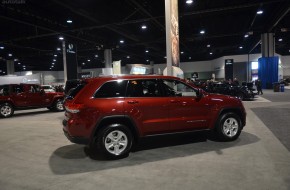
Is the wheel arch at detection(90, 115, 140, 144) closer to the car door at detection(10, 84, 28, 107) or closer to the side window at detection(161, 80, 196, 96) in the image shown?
the side window at detection(161, 80, 196, 96)

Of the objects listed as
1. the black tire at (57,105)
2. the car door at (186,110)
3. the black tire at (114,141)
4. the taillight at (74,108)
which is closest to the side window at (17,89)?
the black tire at (57,105)

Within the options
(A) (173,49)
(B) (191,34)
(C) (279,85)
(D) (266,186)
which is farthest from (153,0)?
(C) (279,85)

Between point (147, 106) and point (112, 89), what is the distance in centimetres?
82

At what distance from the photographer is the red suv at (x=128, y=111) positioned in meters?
5.04

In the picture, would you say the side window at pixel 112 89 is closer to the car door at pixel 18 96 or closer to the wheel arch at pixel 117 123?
the wheel arch at pixel 117 123

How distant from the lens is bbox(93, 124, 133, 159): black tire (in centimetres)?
517

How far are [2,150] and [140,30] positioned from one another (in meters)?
21.5

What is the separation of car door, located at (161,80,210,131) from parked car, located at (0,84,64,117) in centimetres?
1028

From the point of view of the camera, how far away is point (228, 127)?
6422mm

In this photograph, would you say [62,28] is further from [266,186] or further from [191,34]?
[266,186]

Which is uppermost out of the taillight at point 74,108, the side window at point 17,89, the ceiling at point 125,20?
the ceiling at point 125,20

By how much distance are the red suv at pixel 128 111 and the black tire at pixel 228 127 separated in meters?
0.17

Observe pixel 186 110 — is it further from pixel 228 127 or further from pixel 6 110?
pixel 6 110

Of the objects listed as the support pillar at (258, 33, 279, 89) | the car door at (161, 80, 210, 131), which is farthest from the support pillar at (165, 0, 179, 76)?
the support pillar at (258, 33, 279, 89)
